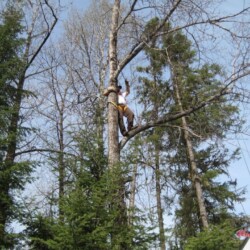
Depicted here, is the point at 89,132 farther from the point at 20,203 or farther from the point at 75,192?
the point at 20,203

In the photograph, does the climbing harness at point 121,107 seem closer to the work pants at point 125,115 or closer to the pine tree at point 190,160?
the work pants at point 125,115

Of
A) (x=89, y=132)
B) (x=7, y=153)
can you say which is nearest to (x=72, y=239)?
(x=89, y=132)

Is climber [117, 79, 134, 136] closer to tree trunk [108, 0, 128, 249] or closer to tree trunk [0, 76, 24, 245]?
tree trunk [108, 0, 128, 249]

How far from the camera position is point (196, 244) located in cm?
710

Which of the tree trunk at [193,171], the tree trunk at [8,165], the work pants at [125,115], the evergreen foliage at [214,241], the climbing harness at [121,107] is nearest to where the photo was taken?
the evergreen foliage at [214,241]

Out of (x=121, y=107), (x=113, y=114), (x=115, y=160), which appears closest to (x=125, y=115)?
(x=121, y=107)

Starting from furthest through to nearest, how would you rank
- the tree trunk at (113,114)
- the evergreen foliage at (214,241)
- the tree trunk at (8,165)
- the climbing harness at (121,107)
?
the tree trunk at (8,165), the climbing harness at (121,107), the evergreen foliage at (214,241), the tree trunk at (113,114)

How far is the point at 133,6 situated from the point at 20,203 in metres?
4.46

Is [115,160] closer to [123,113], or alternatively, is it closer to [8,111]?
[123,113]

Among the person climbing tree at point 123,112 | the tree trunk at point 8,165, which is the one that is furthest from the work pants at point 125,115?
the tree trunk at point 8,165

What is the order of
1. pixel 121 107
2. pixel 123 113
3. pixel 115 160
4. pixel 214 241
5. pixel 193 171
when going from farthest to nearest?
pixel 193 171, pixel 123 113, pixel 121 107, pixel 214 241, pixel 115 160

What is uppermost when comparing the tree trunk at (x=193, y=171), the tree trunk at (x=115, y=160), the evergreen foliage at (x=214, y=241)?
the tree trunk at (x=193, y=171)

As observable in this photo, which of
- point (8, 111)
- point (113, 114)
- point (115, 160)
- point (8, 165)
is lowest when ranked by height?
point (115, 160)

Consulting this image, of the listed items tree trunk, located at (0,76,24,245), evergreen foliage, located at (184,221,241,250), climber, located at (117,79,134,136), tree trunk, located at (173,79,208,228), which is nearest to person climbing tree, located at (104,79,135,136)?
climber, located at (117,79,134,136)
